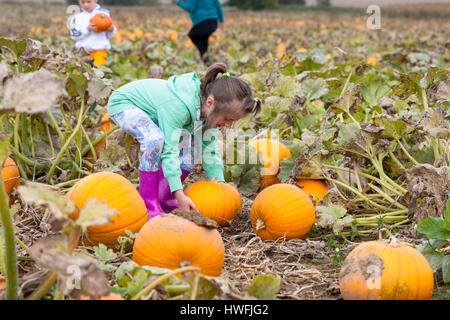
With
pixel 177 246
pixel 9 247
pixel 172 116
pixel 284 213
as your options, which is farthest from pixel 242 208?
pixel 9 247

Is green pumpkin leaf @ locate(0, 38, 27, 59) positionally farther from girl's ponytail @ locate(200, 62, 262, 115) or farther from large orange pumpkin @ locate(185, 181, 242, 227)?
large orange pumpkin @ locate(185, 181, 242, 227)

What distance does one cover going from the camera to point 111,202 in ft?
8.02

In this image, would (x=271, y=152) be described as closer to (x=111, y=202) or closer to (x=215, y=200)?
(x=215, y=200)

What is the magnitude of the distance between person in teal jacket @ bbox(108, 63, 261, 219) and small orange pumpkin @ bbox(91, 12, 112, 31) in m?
2.69

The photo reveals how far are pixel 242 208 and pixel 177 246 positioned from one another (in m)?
1.23

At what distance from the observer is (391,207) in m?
2.98

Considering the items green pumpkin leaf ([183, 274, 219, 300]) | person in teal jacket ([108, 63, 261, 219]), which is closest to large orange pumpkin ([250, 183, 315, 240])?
person in teal jacket ([108, 63, 261, 219])

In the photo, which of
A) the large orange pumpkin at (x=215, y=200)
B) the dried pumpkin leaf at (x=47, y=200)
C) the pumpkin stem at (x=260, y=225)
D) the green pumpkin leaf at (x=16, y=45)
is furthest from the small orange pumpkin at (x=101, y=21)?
the dried pumpkin leaf at (x=47, y=200)

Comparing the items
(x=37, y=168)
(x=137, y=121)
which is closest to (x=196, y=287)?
(x=137, y=121)

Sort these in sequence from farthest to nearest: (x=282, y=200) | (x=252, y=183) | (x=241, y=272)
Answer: (x=252, y=183), (x=282, y=200), (x=241, y=272)

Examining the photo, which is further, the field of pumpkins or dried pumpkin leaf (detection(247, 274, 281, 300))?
dried pumpkin leaf (detection(247, 274, 281, 300))

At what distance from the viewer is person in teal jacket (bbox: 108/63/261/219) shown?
284 cm
